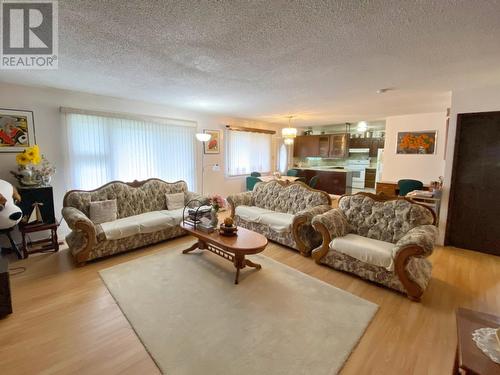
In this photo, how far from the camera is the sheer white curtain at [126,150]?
3.92m

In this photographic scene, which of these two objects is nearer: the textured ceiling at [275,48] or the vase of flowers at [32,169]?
the textured ceiling at [275,48]

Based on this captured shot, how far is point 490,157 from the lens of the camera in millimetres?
3428

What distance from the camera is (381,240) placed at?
299cm

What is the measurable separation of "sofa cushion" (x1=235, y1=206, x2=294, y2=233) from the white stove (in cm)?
500

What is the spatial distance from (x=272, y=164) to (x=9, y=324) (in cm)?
667

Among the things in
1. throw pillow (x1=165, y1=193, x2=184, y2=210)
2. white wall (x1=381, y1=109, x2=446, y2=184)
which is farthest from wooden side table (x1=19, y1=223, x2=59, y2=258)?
white wall (x1=381, y1=109, x2=446, y2=184)

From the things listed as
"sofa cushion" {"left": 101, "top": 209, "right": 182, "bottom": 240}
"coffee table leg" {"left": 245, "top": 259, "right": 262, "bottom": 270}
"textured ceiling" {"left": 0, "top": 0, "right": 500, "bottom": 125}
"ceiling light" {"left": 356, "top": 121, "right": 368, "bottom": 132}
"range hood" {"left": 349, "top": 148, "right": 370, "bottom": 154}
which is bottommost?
"coffee table leg" {"left": 245, "top": 259, "right": 262, "bottom": 270}

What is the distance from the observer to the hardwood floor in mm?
1680

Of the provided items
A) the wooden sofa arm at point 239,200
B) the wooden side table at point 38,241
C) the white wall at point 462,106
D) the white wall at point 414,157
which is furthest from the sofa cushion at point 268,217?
the white wall at point 414,157

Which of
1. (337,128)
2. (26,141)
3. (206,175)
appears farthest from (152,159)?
(337,128)

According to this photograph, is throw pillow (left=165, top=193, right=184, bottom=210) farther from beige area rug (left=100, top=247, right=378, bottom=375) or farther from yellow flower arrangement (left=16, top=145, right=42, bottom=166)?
yellow flower arrangement (left=16, top=145, right=42, bottom=166)

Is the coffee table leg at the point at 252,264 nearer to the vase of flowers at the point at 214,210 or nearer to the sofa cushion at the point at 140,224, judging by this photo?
the vase of flowers at the point at 214,210

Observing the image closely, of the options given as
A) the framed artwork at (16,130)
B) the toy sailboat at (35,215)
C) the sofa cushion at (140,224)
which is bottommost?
the sofa cushion at (140,224)

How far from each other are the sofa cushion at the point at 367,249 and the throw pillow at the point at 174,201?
109 inches
